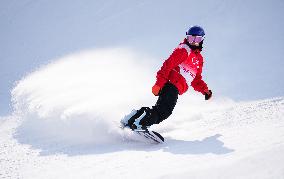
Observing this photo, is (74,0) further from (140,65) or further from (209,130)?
(209,130)

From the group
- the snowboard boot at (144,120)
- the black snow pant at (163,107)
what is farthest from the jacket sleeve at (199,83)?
the snowboard boot at (144,120)

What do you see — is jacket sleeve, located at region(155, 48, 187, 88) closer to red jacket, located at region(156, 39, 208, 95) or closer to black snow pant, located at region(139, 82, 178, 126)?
red jacket, located at region(156, 39, 208, 95)

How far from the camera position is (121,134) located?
5051 mm

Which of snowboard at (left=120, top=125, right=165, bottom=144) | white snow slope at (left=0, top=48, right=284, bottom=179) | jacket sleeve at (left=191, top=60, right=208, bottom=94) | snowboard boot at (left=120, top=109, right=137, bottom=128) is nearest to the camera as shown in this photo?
white snow slope at (left=0, top=48, right=284, bottom=179)

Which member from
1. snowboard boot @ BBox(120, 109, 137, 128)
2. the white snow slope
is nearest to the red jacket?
snowboard boot @ BBox(120, 109, 137, 128)

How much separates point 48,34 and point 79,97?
22.3 feet

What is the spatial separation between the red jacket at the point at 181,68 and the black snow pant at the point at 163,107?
0.32ft

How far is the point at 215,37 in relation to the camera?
10.6 metres

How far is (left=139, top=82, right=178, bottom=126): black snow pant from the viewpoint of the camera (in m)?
4.79

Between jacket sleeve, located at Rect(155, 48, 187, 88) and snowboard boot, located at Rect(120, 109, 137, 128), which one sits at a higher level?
jacket sleeve, located at Rect(155, 48, 187, 88)

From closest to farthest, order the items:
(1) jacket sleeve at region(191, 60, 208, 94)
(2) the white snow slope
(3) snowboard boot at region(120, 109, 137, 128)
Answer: (2) the white snow slope < (3) snowboard boot at region(120, 109, 137, 128) < (1) jacket sleeve at region(191, 60, 208, 94)

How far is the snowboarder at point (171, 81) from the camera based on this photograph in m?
4.79

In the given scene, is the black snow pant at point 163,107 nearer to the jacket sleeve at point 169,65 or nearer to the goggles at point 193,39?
the jacket sleeve at point 169,65

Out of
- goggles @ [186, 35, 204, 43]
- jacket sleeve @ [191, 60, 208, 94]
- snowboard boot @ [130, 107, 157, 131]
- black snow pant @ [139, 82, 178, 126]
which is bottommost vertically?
snowboard boot @ [130, 107, 157, 131]
